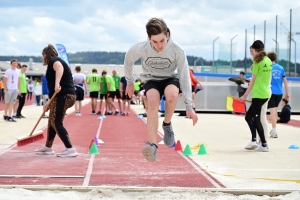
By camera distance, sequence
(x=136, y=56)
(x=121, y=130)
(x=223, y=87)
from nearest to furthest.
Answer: (x=136, y=56), (x=121, y=130), (x=223, y=87)

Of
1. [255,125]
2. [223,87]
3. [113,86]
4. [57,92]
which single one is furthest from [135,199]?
[223,87]

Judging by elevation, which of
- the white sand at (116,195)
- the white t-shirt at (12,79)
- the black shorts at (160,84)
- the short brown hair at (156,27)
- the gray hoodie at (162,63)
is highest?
the short brown hair at (156,27)

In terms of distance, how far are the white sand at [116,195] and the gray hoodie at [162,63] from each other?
1.45m

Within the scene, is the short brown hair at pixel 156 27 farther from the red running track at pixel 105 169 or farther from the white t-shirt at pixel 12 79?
the white t-shirt at pixel 12 79

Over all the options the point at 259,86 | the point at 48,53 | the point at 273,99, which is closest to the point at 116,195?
the point at 48,53

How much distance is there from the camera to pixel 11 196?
5734 mm

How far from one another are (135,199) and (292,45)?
76.2 feet

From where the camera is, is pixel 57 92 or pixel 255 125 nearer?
pixel 57 92

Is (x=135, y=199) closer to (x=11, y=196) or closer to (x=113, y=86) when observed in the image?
(x=11, y=196)

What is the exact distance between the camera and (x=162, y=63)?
6977 millimetres

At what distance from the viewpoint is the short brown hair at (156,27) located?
6.53 m

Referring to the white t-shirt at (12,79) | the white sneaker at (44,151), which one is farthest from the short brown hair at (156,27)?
the white t-shirt at (12,79)

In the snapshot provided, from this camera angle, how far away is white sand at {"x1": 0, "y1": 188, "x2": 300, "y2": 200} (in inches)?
228

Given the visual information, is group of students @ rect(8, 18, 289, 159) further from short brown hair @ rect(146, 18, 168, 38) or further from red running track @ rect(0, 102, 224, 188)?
red running track @ rect(0, 102, 224, 188)
